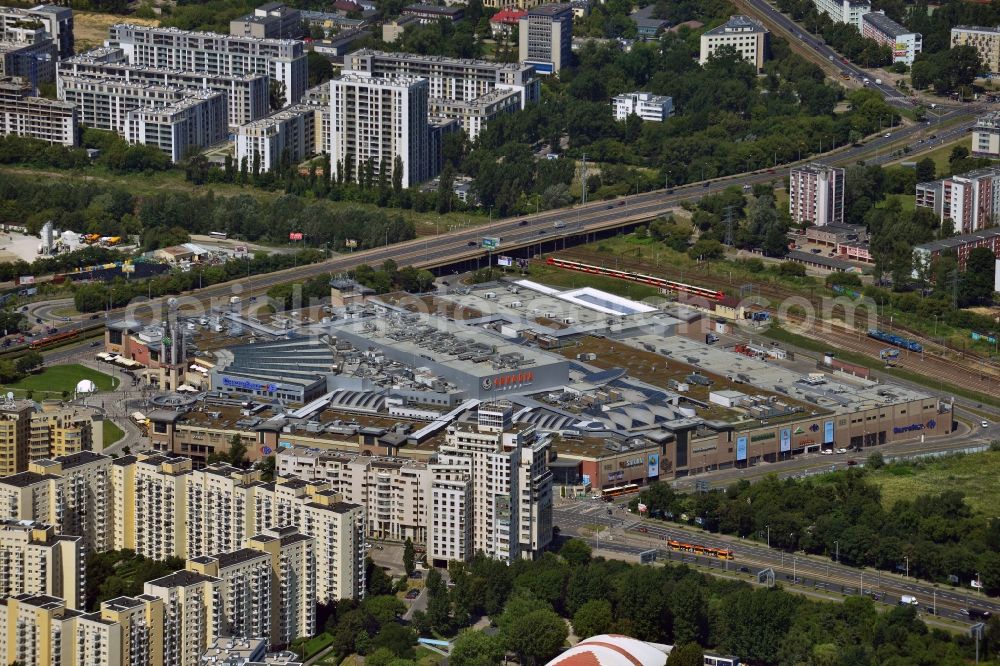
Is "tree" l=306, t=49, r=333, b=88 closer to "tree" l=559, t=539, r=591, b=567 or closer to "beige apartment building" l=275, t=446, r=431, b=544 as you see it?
"beige apartment building" l=275, t=446, r=431, b=544

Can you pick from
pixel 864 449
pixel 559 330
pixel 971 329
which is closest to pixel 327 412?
pixel 559 330

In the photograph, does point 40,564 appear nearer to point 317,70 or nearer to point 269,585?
point 269,585

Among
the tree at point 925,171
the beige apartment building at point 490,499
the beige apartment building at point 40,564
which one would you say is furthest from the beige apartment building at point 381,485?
the tree at point 925,171

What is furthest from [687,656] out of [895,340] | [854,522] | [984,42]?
[984,42]

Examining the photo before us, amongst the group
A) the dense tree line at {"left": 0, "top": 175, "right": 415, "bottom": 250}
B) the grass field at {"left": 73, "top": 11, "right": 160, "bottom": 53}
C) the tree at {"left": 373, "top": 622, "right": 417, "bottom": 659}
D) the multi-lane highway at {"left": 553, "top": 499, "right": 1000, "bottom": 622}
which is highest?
the grass field at {"left": 73, "top": 11, "right": 160, "bottom": 53}

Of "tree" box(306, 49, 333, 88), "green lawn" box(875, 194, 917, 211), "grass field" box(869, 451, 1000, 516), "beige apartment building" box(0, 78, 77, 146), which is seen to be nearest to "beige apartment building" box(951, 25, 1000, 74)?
"green lawn" box(875, 194, 917, 211)

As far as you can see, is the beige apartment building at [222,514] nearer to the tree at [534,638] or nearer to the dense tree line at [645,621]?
the dense tree line at [645,621]
